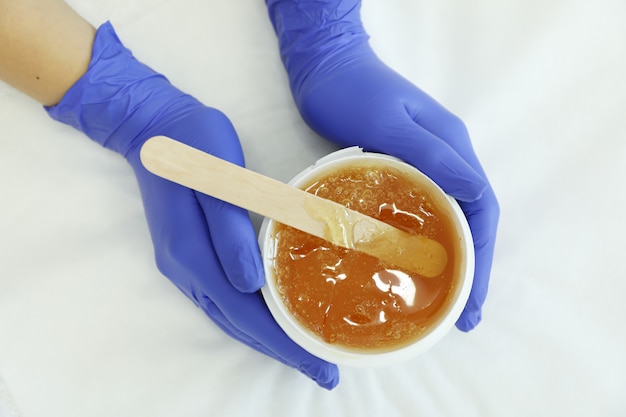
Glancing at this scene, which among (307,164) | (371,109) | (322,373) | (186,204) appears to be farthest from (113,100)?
(322,373)

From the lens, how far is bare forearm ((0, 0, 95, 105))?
1016 mm

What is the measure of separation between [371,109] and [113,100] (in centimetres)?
51

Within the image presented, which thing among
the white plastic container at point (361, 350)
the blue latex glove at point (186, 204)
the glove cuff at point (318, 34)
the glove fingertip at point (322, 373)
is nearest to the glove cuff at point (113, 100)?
the blue latex glove at point (186, 204)

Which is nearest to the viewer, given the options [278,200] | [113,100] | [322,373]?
[278,200]

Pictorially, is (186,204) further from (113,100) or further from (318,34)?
(318,34)

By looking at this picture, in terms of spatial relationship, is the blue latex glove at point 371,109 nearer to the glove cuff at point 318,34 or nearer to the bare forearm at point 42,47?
the glove cuff at point 318,34

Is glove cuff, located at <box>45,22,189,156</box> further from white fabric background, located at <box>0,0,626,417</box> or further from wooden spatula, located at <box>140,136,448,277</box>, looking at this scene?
wooden spatula, located at <box>140,136,448,277</box>

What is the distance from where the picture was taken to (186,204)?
3.31 ft

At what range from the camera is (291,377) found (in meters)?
1.06

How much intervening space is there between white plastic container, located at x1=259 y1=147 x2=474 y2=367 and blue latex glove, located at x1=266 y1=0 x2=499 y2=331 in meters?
0.09

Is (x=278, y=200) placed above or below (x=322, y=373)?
above

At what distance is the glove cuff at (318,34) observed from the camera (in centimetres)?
112

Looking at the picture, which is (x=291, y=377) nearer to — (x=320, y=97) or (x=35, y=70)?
(x=320, y=97)

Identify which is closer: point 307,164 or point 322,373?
point 322,373
